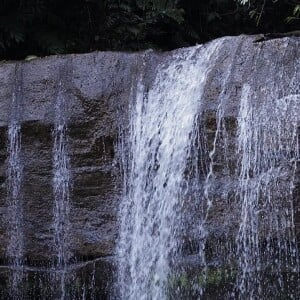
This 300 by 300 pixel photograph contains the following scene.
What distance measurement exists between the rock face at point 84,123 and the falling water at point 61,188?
4 centimetres

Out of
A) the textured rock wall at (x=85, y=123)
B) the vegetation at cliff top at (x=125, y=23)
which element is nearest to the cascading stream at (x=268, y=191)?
the textured rock wall at (x=85, y=123)

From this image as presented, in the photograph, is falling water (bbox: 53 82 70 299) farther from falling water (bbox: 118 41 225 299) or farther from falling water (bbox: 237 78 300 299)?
falling water (bbox: 237 78 300 299)

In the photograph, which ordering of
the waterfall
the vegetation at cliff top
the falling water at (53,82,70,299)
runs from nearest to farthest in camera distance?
the falling water at (53,82,70,299), the waterfall, the vegetation at cliff top

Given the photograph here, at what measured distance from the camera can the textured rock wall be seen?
3.96 metres

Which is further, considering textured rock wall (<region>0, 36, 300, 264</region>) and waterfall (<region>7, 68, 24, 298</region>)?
waterfall (<region>7, 68, 24, 298</region>)

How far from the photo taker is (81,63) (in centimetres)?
426

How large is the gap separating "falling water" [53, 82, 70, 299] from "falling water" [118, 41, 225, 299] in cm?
41

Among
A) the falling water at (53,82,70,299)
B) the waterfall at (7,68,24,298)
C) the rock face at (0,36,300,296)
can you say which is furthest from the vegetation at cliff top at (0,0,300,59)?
the falling water at (53,82,70,299)

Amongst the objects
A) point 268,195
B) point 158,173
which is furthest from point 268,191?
point 158,173

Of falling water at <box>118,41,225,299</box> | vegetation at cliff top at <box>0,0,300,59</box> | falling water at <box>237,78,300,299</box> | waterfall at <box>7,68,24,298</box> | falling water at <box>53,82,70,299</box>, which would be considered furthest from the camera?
vegetation at cliff top at <box>0,0,300,59</box>

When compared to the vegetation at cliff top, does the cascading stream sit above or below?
below

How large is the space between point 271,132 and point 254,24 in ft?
9.60

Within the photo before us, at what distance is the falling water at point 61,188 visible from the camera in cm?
411

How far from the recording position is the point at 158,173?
387 centimetres
